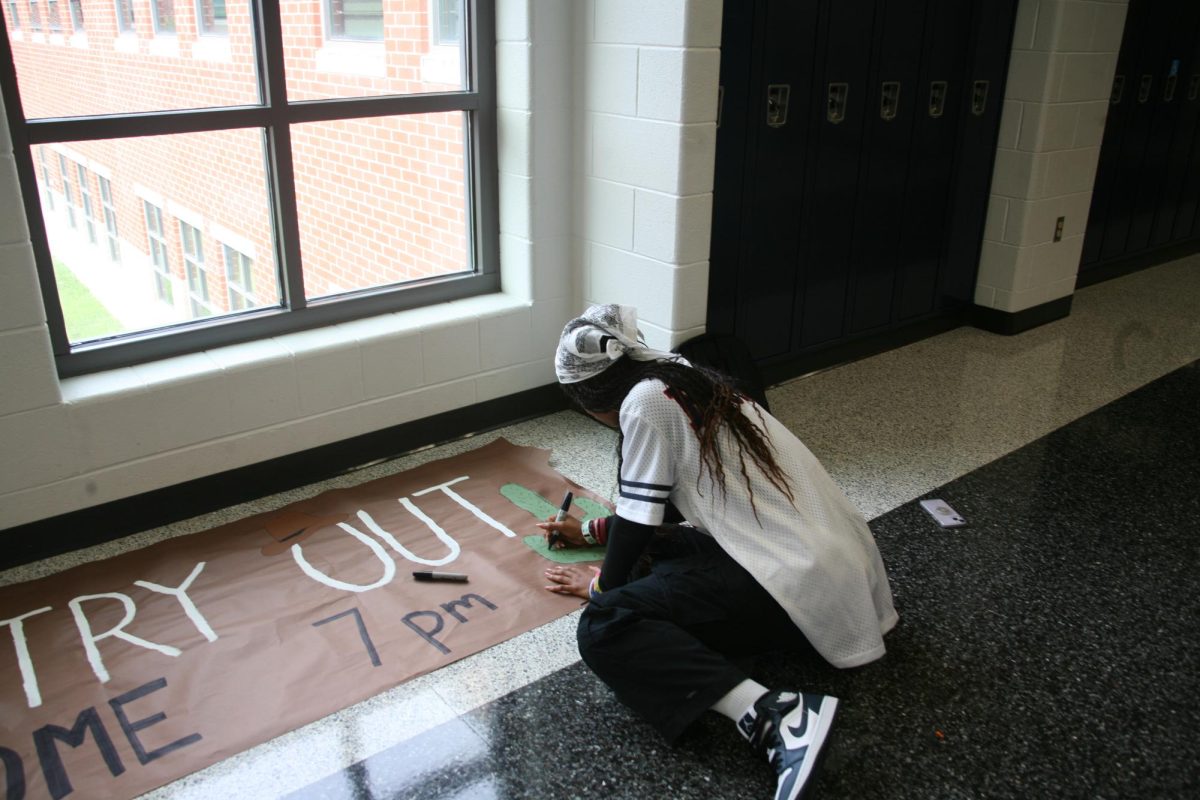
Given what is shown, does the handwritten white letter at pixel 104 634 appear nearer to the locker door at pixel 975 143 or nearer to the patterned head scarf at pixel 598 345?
the patterned head scarf at pixel 598 345

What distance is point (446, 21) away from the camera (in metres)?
2.91

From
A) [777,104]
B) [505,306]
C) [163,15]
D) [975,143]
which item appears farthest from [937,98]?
[163,15]

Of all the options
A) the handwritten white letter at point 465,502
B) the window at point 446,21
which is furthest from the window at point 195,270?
the window at point 446,21

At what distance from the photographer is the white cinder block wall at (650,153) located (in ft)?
8.87

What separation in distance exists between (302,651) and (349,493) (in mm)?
710

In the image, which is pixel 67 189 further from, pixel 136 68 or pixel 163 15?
pixel 163 15

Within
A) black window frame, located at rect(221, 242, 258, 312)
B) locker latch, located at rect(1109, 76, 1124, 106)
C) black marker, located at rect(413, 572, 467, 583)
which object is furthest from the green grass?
locker latch, located at rect(1109, 76, 1124, 106)

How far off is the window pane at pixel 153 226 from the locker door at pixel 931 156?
2.34 m

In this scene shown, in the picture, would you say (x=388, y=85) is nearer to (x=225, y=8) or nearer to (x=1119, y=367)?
(x=225, y=8)

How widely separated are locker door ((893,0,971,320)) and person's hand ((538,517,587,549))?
6.46 feet

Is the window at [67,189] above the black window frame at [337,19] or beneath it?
beneath

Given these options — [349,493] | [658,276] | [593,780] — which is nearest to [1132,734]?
[593,780]

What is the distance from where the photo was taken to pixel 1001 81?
384 centimetres

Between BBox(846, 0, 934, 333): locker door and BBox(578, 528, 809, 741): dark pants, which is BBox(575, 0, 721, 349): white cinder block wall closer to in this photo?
BBox(846, 0, 934, 333): locker door
